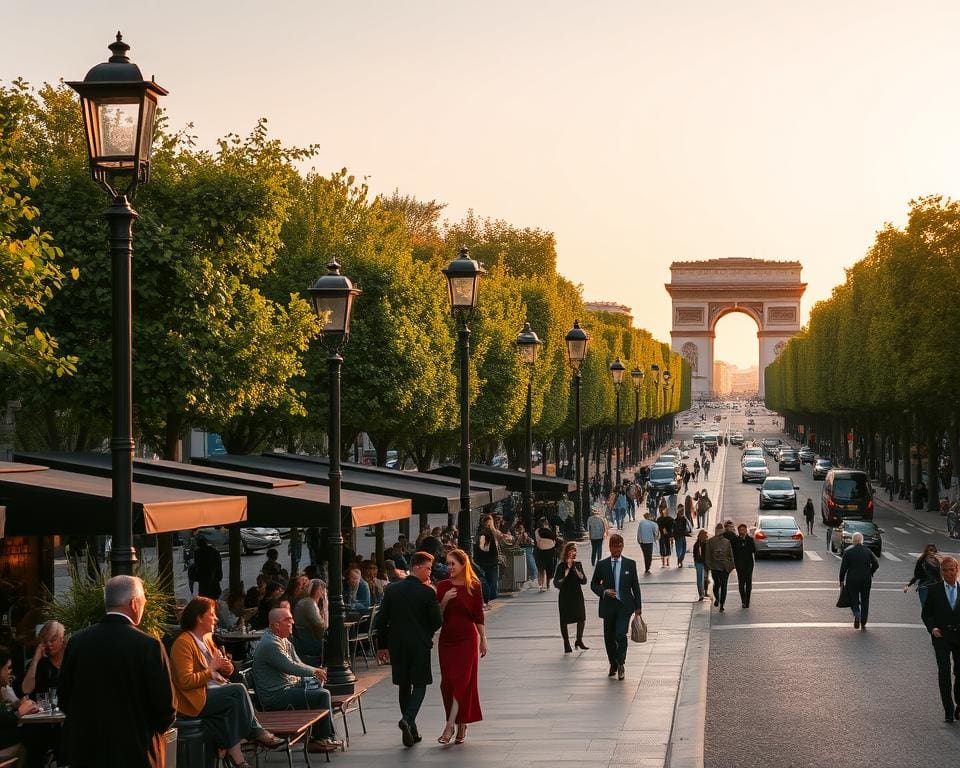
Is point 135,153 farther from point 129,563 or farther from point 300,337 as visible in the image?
point 300,337

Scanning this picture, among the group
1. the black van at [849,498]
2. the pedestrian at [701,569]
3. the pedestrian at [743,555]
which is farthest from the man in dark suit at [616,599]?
the black van at [849,498]

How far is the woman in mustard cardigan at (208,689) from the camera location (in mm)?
10352

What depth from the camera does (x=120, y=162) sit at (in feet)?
32.7

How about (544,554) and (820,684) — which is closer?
(820,684)

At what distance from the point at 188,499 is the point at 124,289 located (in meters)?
5.51

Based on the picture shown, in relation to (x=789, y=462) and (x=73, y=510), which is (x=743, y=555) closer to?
(x=73, y=510)

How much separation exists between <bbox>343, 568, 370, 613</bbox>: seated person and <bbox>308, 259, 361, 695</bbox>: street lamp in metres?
3.55

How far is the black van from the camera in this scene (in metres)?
54.2

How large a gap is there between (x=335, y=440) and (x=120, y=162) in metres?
7.64

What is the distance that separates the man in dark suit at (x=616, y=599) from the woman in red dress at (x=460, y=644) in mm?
4531

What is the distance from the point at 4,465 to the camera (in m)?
16.5

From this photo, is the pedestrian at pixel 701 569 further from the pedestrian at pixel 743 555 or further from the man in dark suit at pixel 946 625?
the man in dark suit at pixel 946 625

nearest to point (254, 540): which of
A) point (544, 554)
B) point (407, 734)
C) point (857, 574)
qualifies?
point (544, 554)

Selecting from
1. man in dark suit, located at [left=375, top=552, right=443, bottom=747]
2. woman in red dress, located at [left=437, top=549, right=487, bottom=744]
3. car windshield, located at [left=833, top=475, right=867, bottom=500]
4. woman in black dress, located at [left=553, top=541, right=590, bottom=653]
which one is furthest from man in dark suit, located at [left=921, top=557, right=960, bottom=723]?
car windshield, located at [left=833, top=475, right=867, bottom=500]
